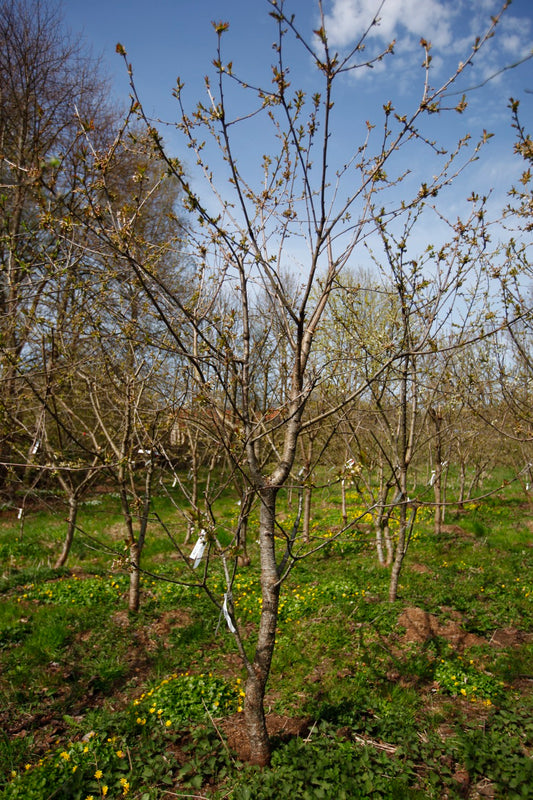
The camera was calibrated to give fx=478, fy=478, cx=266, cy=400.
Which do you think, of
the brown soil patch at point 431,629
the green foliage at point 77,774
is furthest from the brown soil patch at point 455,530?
the green foliage at point 77,774

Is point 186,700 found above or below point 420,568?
below

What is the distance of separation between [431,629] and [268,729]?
230 cm

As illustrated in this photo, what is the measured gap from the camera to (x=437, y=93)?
269 cm

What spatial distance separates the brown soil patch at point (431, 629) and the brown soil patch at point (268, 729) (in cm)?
177

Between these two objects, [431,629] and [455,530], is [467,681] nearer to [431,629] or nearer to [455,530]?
[431,629]

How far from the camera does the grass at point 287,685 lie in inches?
120

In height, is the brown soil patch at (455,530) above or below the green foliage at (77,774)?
above

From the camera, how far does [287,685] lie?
418 cm

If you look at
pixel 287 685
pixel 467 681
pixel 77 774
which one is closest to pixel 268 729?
pixel 287 685

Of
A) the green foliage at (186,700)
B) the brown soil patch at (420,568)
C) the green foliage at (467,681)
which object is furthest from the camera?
the brown soil patch at (420,568)

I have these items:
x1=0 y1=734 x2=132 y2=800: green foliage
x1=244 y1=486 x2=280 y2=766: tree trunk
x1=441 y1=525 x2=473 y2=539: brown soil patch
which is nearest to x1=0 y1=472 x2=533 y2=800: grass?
x1=0 y1=734 x2=132 y2=800: green foliage

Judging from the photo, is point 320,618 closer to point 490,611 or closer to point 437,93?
point 490,611

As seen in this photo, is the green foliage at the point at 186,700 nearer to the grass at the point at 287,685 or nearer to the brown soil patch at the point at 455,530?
the grass at the point at 287,685

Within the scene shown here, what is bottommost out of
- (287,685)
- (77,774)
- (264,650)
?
(77,774)
